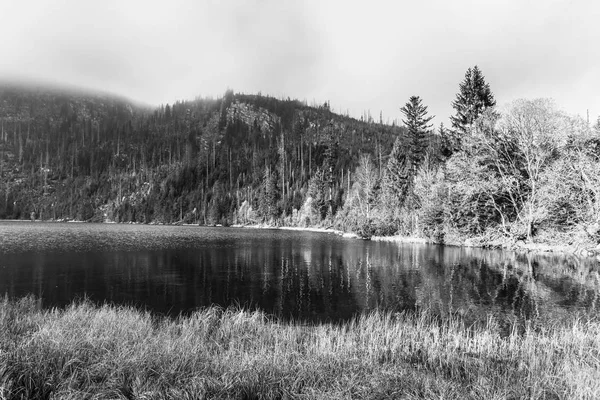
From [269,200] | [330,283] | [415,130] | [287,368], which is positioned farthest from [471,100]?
[269,200]

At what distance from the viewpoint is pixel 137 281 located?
91.0ft

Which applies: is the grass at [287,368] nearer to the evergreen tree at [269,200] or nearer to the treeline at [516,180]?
the treeline at [516,180]

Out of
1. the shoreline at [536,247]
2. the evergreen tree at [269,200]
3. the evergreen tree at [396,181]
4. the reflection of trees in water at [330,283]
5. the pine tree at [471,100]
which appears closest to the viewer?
the reflection of trees in water at [330,283]

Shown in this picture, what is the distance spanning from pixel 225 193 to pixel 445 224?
14333cm

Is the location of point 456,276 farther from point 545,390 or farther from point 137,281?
point 137,281

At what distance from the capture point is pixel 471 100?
63.9 m

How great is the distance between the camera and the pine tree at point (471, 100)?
6303 centimetres

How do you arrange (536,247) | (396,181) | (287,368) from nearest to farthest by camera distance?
(287,368) → (536,247) → (396,181)

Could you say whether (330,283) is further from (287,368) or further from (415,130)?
(415,130)

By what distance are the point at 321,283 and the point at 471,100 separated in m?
53.8

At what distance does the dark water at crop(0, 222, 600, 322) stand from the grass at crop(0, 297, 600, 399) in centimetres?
736

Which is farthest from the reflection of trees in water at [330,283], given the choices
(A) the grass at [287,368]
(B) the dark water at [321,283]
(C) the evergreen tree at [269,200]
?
(C) the evergreen tree at [269,200]

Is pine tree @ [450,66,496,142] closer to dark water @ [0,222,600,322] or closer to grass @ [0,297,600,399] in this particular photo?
dark water @ [0,222,600,322]

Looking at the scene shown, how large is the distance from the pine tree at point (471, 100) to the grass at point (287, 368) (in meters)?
58.9
